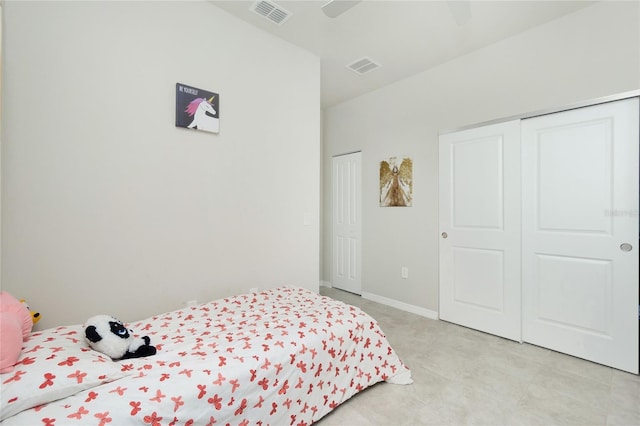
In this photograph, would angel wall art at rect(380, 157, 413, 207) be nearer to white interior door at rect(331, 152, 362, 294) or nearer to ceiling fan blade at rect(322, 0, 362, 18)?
white interior door at rect(331, 152, 362, 294)

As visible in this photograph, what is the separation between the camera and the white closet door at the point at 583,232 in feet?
7.06

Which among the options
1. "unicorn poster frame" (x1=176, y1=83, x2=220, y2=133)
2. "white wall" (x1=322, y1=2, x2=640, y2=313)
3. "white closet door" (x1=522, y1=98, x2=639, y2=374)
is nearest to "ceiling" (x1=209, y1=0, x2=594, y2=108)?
"white wall" (x1=322, y1=2, x2=640, y2=313)

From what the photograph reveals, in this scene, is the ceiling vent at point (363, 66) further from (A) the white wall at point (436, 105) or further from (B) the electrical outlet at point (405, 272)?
(B) the electrical outlet at point (405, 272)

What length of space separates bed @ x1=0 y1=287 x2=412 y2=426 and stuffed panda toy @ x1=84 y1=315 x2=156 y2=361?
59 millimetres

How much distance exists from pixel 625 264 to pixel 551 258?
0.45 meters

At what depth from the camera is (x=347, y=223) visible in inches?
169

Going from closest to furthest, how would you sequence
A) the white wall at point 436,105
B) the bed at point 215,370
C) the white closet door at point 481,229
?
the bed at point 215,370, the white wall at point 436,105, the white closet door at point 481,229

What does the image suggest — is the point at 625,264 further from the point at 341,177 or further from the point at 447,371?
the point at 341,177

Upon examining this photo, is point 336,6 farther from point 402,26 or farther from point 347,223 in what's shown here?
point 347,223

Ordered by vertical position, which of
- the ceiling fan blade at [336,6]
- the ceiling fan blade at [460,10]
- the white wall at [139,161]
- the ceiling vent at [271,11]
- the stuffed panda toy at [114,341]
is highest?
the ceiling vent at [271,11]

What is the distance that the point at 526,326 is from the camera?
8.62 ft

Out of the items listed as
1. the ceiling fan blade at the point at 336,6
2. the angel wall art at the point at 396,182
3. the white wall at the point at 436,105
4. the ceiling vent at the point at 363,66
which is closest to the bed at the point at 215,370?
the white wall at the point at 436,105

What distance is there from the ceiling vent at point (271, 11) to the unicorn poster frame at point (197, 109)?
31.2 inches

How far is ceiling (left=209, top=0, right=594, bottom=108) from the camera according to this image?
2.29 meters
